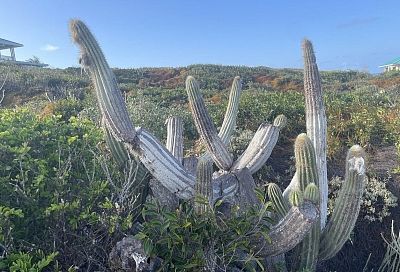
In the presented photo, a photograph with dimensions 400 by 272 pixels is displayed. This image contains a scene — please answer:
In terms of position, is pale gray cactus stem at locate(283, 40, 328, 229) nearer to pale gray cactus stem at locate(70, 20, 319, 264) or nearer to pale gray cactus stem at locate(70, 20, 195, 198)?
pale gray cactus stem at locate(70, 20, 319, 264)

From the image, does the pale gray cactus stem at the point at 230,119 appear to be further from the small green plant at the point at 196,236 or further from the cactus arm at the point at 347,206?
the small green plant at the point at 196,236

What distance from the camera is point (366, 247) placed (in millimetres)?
5016

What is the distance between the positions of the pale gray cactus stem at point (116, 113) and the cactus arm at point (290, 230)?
763 millimetres

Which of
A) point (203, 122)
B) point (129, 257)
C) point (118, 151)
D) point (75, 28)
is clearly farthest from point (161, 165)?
point (75, 28)

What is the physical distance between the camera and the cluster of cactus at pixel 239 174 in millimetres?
3385

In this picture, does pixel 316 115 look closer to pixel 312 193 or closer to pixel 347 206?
pixel 347 206

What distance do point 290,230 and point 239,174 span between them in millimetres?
892

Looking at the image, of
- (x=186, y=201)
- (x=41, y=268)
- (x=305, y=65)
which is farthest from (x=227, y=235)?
(x=305, y=65)

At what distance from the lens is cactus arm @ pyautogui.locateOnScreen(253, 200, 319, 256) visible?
3270 mm

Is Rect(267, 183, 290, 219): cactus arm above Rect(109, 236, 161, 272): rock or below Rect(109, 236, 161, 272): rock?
above

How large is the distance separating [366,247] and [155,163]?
9.01 feet

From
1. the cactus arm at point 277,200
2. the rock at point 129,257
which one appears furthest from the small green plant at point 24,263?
the cactus arm at point 277,200

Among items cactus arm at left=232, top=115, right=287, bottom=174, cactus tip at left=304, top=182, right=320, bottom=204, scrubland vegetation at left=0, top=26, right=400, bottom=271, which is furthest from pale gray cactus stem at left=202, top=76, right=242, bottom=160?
cactus tip at left=304, top=182, right=320, bottom=204

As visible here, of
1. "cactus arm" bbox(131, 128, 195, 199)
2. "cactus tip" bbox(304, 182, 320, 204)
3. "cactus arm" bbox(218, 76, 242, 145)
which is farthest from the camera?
"cactus arm" bbox(218, 76, 242, 145)
